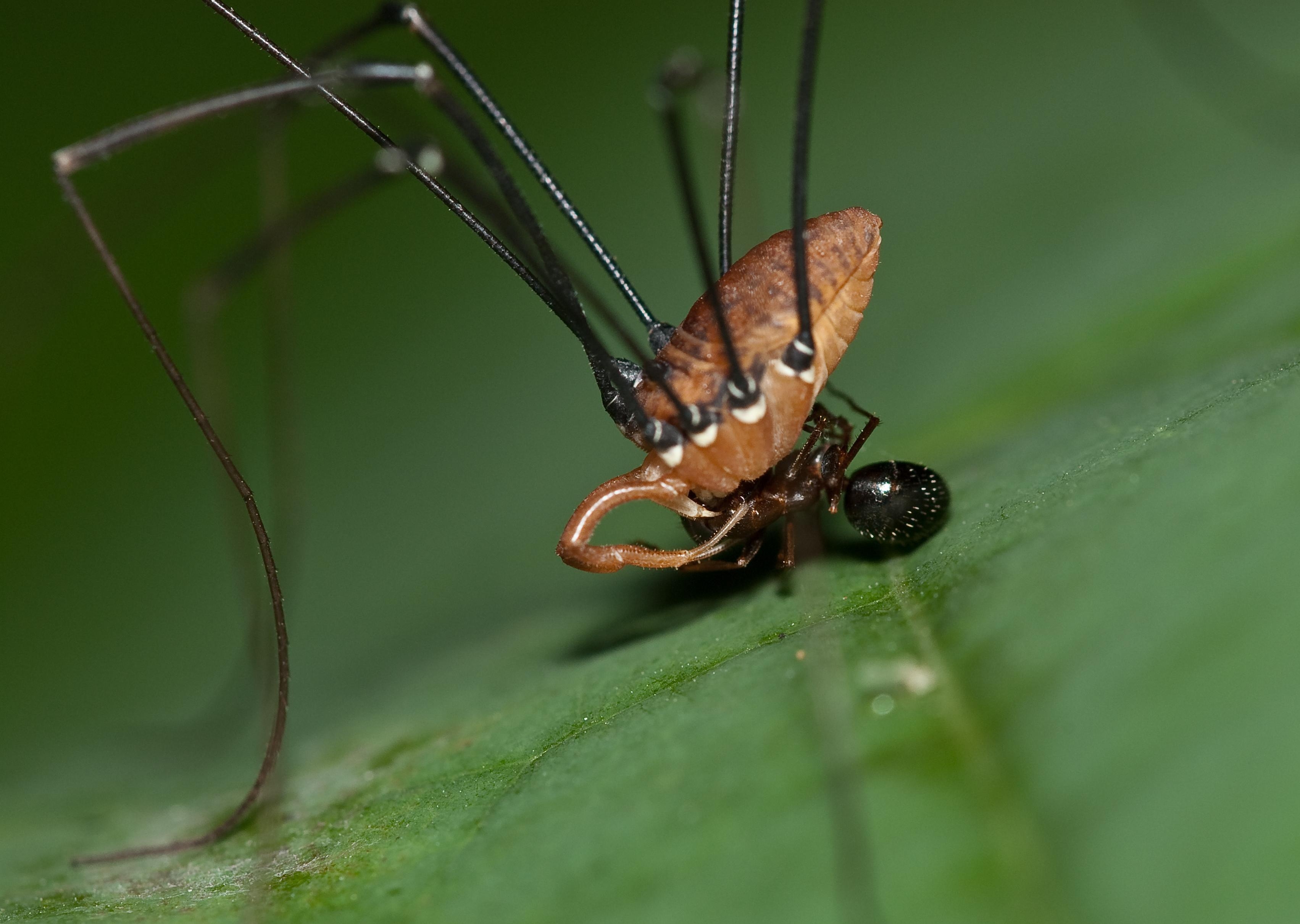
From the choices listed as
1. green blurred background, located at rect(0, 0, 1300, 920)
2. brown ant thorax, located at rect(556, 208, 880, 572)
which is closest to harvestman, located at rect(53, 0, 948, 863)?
brown ant thorax, located at rect(556, 208, 880, 572)

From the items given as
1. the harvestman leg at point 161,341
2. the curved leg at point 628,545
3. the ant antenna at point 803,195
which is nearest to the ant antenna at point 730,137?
the ant antenna at point 803,195

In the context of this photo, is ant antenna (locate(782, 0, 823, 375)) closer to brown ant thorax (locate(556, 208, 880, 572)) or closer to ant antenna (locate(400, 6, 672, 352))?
brown ant thorax (locate(556, 208, 880, 572))

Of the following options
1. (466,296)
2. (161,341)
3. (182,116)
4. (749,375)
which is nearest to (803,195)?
(749,375)

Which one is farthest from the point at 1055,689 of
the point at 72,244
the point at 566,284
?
the point at 72,244

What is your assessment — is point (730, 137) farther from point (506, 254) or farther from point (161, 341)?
point (161, 341)

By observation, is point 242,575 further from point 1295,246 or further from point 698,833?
point 1295,246
